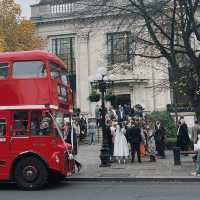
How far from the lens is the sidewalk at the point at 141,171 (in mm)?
18202

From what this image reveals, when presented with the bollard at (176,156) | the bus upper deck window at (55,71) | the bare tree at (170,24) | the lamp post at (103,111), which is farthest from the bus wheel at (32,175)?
the bare tree at (170,24)

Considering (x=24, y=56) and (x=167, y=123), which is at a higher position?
(x=24, y=56)

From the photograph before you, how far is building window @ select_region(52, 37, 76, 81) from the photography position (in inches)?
1967

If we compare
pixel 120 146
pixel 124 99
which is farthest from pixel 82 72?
pixel 120 146

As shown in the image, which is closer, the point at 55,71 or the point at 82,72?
the point at 55,71

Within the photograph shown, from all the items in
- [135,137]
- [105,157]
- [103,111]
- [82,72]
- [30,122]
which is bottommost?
[105,157]

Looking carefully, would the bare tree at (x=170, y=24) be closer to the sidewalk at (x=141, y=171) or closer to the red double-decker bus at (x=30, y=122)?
the sidewalk at (x=141, y=171)

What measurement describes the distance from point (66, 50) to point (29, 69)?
33649 mm

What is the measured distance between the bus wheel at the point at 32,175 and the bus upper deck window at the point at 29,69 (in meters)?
2.76

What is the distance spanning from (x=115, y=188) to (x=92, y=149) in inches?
545

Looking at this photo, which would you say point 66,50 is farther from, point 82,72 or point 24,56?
point 24,56

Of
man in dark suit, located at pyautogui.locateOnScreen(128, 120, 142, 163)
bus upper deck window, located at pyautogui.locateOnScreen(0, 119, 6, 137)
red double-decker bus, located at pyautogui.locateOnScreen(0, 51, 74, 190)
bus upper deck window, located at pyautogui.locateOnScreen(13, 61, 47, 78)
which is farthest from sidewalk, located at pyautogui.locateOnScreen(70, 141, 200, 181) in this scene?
bus upper deck window, located at pyautogui.locateOnScreen(13, 61, 47, 78)

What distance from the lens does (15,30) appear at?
45.0m

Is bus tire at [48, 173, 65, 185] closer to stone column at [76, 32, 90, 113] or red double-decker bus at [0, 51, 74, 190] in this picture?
red double-decker bus at [0, 51, 74, 190]
